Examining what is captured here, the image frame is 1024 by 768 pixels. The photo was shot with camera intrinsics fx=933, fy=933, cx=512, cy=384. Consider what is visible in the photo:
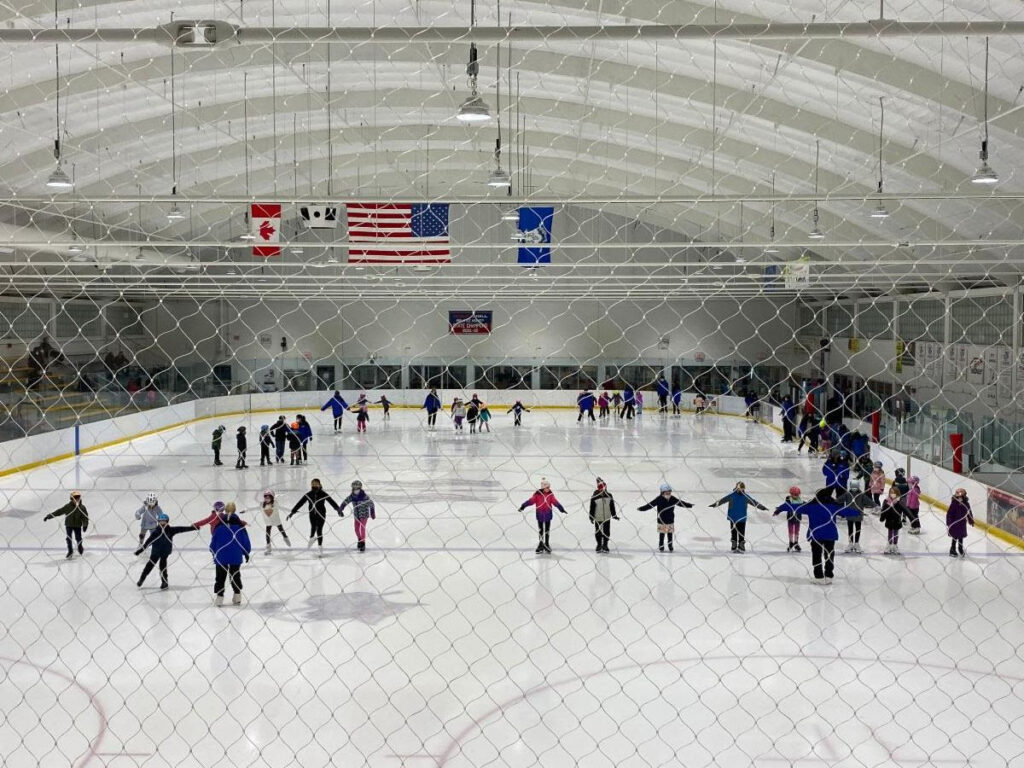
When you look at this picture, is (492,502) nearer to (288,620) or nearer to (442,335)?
(288,620)

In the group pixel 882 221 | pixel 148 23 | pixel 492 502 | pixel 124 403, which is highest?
pixel 148 23

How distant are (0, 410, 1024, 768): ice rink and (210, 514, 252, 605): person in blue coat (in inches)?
5.5

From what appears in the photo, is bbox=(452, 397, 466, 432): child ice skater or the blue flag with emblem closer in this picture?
the blue flag with emblem

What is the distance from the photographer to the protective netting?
16.4 ft

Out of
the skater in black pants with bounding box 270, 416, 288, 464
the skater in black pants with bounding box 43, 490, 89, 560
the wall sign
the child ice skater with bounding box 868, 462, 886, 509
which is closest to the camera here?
the skater in black pants with bounding box 43, 490, 89, 560

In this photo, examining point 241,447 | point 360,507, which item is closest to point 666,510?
point 360,507

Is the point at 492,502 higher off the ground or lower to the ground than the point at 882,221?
lower

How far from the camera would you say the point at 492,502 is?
11.9m

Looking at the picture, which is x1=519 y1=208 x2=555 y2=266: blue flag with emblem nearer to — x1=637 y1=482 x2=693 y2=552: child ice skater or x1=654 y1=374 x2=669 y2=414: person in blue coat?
x1=637 y1=482 x2=693 y2=552: child ice skater

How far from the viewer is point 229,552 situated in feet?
23.6

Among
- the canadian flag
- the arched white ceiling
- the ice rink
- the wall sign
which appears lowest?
the ice rink

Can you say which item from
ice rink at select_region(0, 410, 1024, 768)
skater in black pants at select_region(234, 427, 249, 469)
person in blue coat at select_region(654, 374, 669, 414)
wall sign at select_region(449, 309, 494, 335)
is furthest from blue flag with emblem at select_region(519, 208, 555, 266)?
wall sign at select_region(449, 309, 494, 335)

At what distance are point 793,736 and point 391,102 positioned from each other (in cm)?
1171

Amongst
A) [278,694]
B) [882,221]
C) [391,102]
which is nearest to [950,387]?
[882,221]
